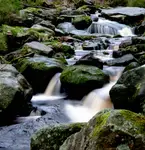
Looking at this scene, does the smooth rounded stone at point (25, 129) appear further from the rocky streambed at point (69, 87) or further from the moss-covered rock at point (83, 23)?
the moss-covered rock at point (83, 23)

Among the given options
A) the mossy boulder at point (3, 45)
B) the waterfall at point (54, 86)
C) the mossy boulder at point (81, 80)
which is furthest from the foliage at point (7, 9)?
the mossy boulder at point (81, 80)

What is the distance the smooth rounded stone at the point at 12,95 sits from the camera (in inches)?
364

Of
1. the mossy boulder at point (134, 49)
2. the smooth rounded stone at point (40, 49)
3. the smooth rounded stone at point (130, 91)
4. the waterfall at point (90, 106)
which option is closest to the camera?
the smooth rounded stone at point (130, 91)

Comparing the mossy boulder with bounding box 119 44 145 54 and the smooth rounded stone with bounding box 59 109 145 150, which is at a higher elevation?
the smooth rounded stone with bounding box 59 109 145 150

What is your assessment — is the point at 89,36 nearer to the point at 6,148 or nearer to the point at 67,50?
the point at 67,50

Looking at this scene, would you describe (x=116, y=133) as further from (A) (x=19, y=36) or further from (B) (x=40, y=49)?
(A) (x=19, y=36)

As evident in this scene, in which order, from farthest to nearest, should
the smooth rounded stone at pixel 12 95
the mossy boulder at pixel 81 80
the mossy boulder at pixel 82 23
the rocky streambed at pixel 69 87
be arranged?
the mossy boulder at pixel 82 23 < the mossy boulder at pixel 81 80 < the smooth rounded stone at pixel 12 95 < the rocky streambed at pixel 69 87

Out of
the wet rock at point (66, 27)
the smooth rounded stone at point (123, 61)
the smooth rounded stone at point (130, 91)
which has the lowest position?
the wet rock at point (66, 27)

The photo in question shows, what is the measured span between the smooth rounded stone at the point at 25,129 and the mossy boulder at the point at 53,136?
3.39 feet

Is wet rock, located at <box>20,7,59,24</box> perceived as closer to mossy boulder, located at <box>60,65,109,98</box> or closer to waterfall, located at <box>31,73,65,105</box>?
waterfall, located at <box>31,73,65,105</box>

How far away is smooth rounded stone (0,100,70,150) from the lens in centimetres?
764

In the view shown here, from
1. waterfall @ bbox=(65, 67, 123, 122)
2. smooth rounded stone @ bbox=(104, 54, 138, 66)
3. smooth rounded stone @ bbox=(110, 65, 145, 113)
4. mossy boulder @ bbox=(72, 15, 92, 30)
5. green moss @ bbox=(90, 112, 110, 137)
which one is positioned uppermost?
green moss @ bbox=(90, 112, 110, 137)

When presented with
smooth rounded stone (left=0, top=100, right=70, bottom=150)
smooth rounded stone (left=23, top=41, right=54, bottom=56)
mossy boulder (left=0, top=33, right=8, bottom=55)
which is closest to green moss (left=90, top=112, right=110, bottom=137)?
smooth rounded stone (left=0, top=100, right=70, bottom=150)

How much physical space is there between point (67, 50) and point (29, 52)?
248 cm
